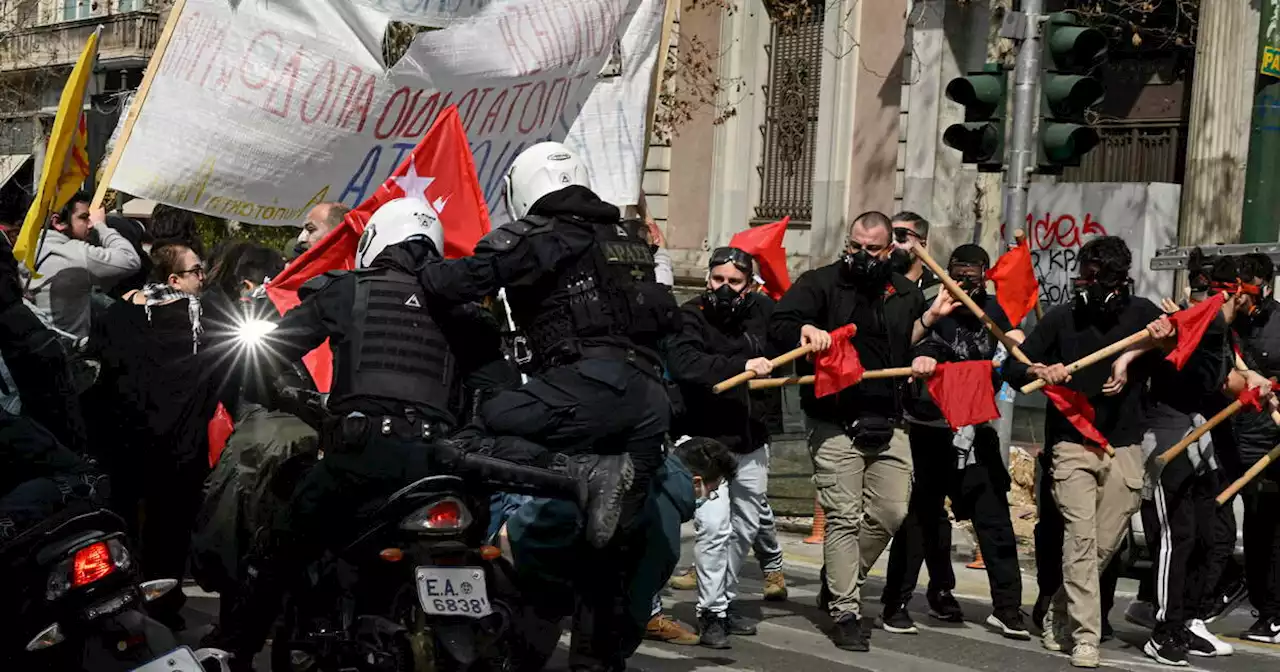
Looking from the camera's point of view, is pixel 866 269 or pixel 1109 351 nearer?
pixel 1109 351

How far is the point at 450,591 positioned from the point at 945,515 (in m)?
4.26

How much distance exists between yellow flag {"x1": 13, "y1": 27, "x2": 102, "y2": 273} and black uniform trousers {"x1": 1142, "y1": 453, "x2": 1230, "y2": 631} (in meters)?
5.01

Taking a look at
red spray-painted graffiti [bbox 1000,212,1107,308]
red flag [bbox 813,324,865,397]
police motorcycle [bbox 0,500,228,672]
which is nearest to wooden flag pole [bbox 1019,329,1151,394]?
red flag [bbox 813,324,865,397]

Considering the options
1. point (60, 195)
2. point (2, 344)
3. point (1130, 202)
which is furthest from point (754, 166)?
point (2, 344)

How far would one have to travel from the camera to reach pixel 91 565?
514 centimetres

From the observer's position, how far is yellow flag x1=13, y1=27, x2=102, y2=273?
6984 millimetres

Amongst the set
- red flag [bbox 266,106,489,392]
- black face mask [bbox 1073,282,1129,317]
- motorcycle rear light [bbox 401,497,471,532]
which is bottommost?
motorcycle rear light [bbox 401,497,471,532]

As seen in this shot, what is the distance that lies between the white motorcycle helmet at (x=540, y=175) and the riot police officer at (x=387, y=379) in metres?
0.31

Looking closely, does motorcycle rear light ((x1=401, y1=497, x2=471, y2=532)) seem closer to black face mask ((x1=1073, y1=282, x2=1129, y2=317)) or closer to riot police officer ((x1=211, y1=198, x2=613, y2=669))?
riot police officer ((x1=211, y1=198, x2=613, y2=669))

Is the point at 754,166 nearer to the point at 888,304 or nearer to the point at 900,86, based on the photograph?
the point at 900,86

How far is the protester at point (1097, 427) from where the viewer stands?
8.57 metres

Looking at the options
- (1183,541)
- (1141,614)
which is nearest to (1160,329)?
(1183,541)

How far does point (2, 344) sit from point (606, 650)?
2.11 metres

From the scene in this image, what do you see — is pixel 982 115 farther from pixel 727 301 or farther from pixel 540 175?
pixel 540 175
